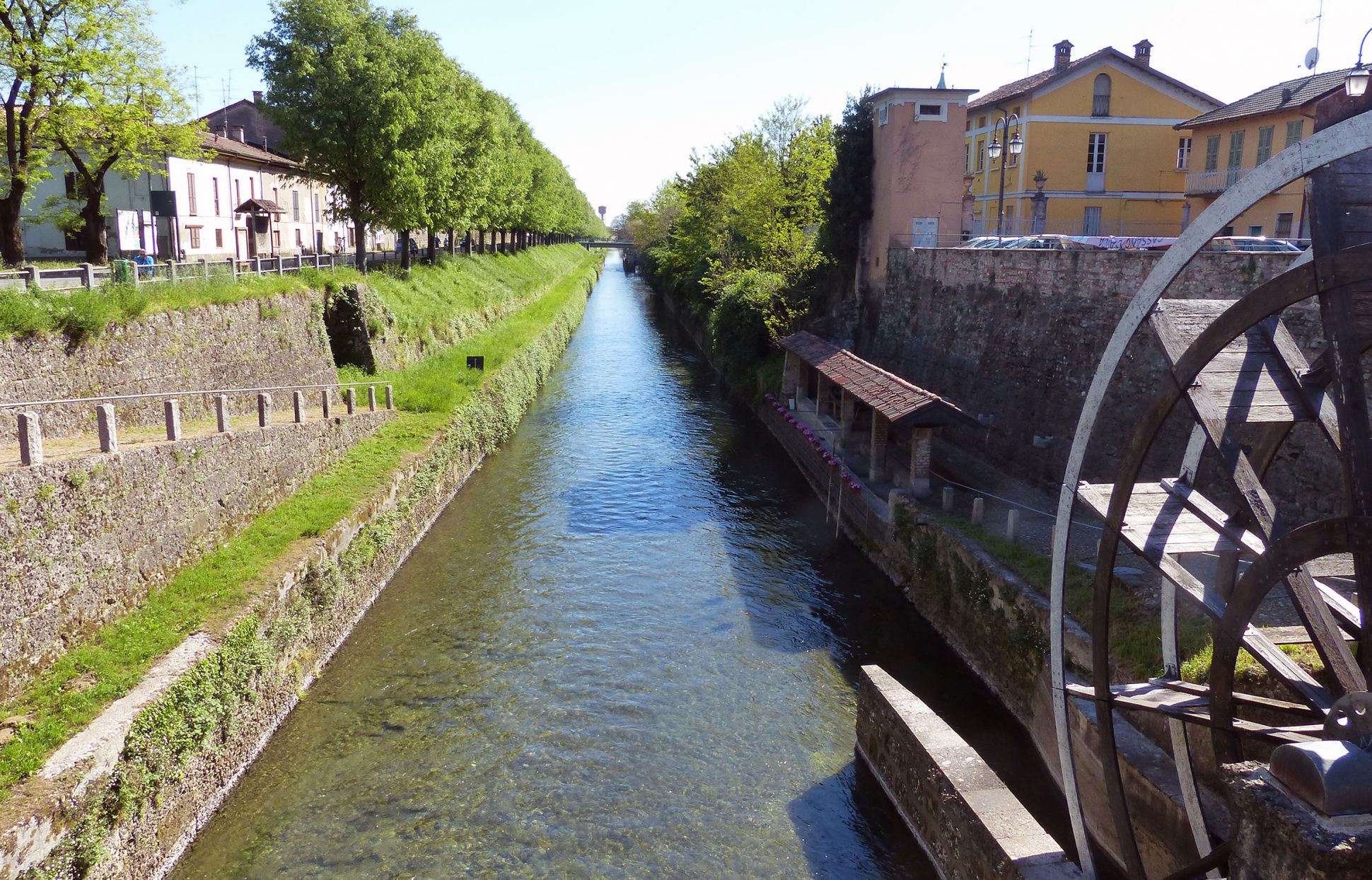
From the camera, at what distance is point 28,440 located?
390 inches

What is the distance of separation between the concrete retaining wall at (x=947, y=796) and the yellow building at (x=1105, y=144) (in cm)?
2567

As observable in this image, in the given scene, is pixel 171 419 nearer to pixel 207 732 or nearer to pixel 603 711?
pixel 207 732

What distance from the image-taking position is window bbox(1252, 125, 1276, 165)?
83.8 feet

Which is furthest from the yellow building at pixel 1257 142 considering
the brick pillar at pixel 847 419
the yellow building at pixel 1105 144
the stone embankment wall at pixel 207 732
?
the stone embankment wall at pixel 207 732

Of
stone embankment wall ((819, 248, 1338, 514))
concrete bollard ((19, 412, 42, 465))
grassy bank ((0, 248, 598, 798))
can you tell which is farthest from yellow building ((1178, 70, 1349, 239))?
concrete bollard ((19, 412, 42, 465))

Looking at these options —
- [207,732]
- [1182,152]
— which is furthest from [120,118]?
[1182,152]

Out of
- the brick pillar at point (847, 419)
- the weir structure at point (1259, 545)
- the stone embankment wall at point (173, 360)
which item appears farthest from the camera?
the brick pillar at point (847, 419)

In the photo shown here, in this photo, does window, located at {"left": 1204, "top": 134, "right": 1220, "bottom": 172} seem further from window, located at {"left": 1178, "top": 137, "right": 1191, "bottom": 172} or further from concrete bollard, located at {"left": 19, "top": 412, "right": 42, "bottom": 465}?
concrete bollard, located at {"left": 19, "top": 412, "right": 42, "bottom": 465}

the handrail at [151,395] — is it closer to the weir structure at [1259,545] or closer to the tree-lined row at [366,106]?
the tree-lined row at [366,106]

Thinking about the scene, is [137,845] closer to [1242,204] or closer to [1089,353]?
[1242,204]

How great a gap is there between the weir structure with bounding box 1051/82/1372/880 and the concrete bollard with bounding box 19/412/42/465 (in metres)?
10.4

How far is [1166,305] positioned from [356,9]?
28.2 meters

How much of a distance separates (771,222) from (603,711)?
27.2m

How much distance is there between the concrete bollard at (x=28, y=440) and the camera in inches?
389
